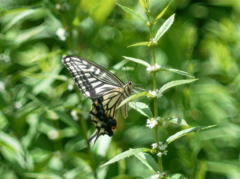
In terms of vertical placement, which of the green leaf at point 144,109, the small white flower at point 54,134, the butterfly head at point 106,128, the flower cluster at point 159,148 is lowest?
the small white flower at point 54,134

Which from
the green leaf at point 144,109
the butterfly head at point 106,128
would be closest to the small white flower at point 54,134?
the butterfly head at point 106,128

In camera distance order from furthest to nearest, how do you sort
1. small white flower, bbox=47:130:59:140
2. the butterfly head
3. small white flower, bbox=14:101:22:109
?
small white flower, bbox=47:130:59:140
small white flower, bbox=14:101:22:109
the butterfly head

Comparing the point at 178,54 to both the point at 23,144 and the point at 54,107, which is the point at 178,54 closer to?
the point at 54,107

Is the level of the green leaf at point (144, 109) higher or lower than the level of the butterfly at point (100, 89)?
higher

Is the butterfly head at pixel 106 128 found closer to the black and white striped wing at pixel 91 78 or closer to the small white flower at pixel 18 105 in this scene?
the black and white striped wing at pixel 91 78

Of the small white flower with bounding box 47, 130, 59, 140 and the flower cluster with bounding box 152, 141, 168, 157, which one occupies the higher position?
the flower cluster with bounding box 152, 141, 168, 157

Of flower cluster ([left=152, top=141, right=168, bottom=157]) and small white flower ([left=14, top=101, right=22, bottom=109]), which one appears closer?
flower cluster ([left=152, top=141, right=168, bottom=157])

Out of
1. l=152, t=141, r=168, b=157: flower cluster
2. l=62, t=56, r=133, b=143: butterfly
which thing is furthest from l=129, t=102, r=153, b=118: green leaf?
l=62, t=56, r=133, b=143: butterfly

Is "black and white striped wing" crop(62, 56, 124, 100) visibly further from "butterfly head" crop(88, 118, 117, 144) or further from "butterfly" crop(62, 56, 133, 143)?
"butterfly head" crop(88, 118, 117, 144)
